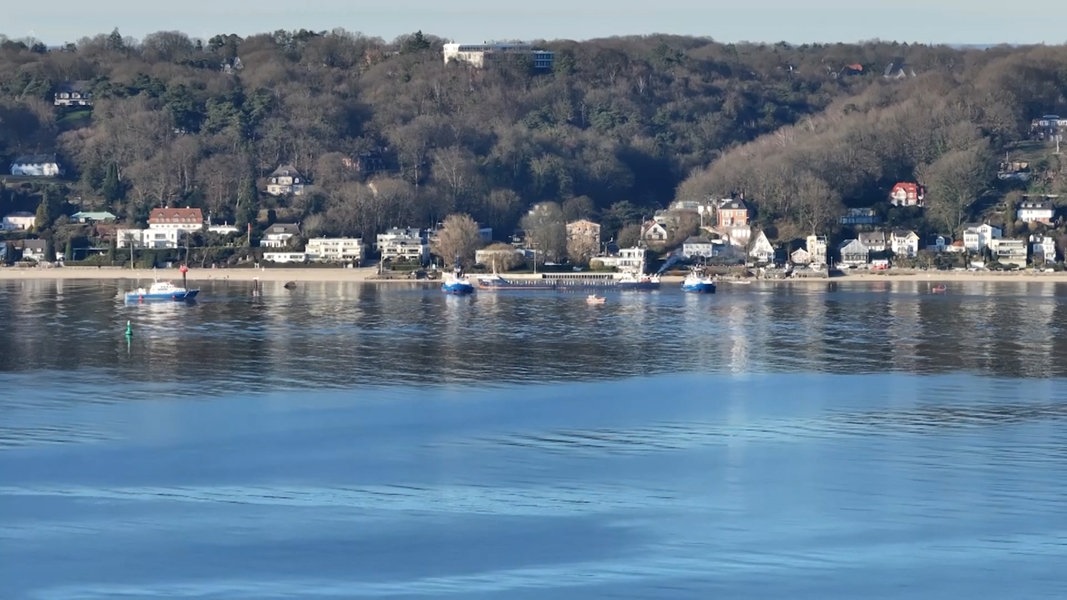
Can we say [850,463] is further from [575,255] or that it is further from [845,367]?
[575,255]

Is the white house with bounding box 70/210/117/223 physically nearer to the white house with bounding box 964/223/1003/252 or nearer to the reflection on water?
the reflection on water

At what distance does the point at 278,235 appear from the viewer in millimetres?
55281

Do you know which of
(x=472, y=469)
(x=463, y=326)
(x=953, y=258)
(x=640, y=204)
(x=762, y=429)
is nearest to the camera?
(x=472, y=469)

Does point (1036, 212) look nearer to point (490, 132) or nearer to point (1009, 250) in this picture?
point (1009, 250)

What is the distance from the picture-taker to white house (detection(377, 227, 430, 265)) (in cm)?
5406

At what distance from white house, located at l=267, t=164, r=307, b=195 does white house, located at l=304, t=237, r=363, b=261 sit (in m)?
6.02

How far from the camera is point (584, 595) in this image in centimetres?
1327

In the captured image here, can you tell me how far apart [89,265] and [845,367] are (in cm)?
3342

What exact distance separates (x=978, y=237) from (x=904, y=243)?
232 centimetres

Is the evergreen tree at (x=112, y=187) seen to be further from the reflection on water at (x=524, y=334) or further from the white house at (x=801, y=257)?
the white house at (x=801, y=257)

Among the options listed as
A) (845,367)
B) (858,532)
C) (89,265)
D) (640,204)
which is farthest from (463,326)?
(640,204)

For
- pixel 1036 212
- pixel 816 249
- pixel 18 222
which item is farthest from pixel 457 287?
pixel 1036 212

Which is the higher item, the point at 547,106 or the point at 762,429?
the point at 547,106

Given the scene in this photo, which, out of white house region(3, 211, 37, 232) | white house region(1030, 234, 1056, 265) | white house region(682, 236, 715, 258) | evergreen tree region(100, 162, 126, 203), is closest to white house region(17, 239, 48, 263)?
white house region(3, 211, 37, 232)
